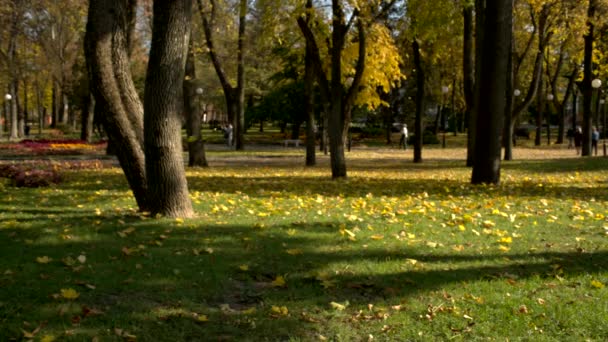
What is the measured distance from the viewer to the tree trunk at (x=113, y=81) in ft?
26.9

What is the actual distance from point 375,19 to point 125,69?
9282mm

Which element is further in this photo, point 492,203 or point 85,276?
point 492,203

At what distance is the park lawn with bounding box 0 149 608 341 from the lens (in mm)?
4199

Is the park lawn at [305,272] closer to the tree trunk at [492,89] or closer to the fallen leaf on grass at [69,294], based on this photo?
the fallen leaf on grass at [69,294]

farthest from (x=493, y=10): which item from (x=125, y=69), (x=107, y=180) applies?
(x=107, y=180)

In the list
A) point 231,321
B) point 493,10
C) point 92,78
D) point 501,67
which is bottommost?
point 231,321

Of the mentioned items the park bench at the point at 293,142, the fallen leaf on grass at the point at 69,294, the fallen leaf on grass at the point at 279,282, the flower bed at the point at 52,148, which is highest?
the park bench at the point at 293,142

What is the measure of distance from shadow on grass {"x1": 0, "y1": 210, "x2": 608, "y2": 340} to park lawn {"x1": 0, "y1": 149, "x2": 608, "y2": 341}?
17mm

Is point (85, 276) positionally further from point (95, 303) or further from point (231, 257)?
point (231, 257)

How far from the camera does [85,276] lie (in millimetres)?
5121

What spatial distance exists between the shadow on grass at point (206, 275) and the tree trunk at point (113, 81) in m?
1.36

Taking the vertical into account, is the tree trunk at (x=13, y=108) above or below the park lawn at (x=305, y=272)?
above

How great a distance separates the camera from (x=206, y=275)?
17.4 feet

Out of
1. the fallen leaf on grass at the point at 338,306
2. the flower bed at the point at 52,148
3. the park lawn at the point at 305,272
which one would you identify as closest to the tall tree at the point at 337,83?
the park lawn at the point at 305,272
